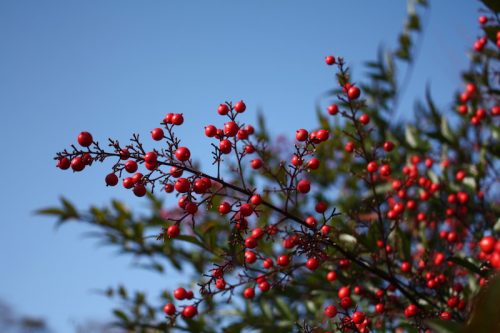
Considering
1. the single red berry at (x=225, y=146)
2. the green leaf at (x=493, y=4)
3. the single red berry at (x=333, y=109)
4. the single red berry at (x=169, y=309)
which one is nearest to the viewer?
the single red berry at (x=225, y=146)

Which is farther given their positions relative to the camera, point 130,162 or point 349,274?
point 349,274

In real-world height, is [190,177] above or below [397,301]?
above

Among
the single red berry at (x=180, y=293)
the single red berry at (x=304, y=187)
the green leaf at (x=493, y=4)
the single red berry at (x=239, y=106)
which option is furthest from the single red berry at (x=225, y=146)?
the green leaf at (x=493, y=4)

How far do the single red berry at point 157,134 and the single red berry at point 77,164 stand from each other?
283mm

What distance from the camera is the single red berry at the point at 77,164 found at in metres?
1.43

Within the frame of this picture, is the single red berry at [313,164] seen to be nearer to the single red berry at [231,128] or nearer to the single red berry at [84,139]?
the single red berry at [231,128]

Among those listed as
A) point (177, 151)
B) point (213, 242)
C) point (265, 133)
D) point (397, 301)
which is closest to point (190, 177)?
point (177, 151)

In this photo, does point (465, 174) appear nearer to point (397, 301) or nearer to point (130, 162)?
point (397, 301)

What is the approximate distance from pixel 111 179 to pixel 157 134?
0.81 feet

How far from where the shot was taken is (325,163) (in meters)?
4.19

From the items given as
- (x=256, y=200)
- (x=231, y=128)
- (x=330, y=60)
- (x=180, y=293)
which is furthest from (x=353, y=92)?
(x=180, y=293)

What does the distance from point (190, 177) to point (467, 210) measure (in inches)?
103

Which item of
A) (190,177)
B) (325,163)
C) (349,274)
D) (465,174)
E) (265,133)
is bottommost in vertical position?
(349,274)

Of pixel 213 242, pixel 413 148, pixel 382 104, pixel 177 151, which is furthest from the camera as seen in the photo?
pixel 382 104
